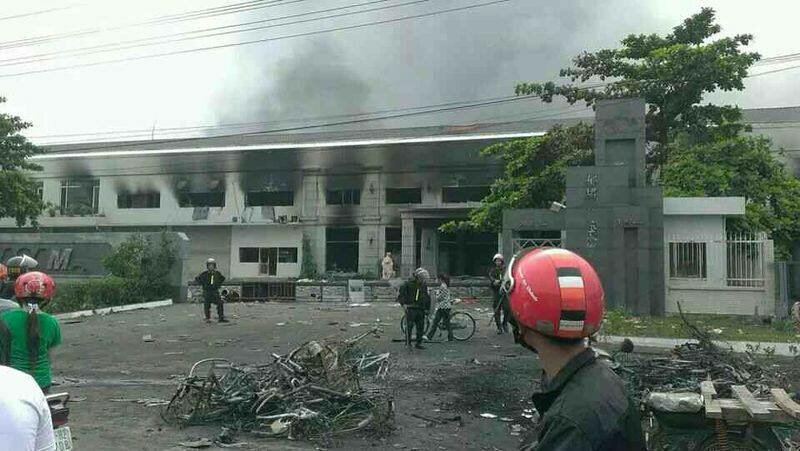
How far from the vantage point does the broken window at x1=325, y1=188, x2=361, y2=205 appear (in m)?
38.6

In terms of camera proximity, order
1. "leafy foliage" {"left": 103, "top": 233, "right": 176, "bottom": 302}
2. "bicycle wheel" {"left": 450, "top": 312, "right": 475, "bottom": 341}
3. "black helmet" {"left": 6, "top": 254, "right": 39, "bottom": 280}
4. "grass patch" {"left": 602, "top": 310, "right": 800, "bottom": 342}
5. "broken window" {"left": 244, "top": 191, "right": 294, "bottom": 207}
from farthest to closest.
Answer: "broken window" {"left": 244, "top": 191, "right": 294, "bottom": 207}, "leafy foliage" {"left": 103, "top": 233, "right": 176, "bottom": 302}, "bicycle wheel" {"left": 450, "top": 312, "right": 475, "bottom": 341}, "grass patch" {"left": 602, "top": 310, "right": 800, "bottom": 342}, "black helmet" {"left": 6, "top": 254, "right": 39, "bottom": 280}

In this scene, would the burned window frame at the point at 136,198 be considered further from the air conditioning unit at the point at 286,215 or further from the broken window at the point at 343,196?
the broken window at the point at 343,196

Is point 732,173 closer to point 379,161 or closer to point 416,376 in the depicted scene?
point 416,376

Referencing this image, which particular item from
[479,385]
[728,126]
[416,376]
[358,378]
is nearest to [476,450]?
[358,378]

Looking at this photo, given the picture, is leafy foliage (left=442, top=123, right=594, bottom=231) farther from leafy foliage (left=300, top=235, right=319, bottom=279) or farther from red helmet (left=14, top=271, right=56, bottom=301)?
red helmet (left=14, top=271, right=56, bottom=301)

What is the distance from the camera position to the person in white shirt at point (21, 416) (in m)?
1.81

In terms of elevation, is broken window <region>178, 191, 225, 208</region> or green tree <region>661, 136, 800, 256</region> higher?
broken window <region>178, 191, 225, 208</region>

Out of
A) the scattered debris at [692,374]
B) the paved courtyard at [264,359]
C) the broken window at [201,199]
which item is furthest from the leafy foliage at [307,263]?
the scattered debris at [692,374]

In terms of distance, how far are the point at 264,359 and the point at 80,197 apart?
123ft

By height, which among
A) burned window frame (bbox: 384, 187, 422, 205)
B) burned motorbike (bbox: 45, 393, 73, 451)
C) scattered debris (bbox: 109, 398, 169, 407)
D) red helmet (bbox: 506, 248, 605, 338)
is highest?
burned window frame (bbox: 384, 187, 422, 205)

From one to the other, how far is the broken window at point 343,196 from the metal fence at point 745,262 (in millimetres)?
24164

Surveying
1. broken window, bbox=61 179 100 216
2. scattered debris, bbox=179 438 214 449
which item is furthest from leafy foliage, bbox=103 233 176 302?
scattered debris, bbox=179 438 214 449

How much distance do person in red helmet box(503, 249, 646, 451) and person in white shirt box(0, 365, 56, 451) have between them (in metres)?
1.42

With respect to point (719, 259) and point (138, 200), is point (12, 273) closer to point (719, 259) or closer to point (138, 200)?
point (719, 259)
